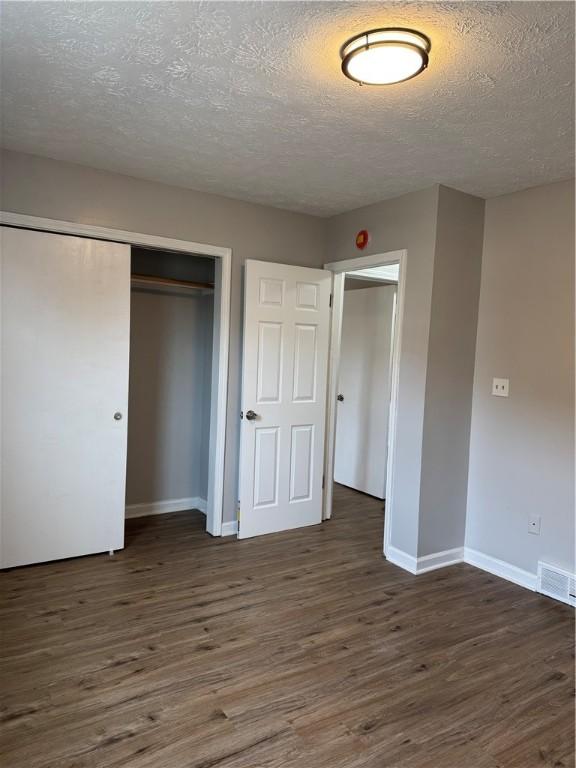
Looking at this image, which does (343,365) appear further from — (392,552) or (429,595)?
(429,595)

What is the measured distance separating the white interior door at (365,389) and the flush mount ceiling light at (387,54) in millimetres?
3128

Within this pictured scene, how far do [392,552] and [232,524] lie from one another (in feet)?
3.97

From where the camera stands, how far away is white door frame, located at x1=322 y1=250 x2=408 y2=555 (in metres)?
3.49

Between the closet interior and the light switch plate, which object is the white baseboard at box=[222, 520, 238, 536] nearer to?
the closet interior

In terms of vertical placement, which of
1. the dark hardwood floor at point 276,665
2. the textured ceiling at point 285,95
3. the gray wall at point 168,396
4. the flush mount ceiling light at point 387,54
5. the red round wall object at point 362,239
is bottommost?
the dark hardwood floor at point 276,665

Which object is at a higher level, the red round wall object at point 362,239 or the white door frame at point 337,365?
the red round wall object at point 362,239

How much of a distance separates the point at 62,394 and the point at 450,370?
98.9 inches

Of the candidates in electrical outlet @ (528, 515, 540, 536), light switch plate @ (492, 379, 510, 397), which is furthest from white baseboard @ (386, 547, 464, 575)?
light switch plate @ (492, 379, 510, 397)

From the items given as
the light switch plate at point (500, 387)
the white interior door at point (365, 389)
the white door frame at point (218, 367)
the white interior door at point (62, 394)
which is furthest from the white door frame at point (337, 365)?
the white interior door at point (62, 394)

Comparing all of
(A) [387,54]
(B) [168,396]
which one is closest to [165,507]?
(B) [168,396]

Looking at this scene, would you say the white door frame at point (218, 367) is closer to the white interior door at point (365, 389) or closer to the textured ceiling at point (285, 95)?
the textured ceiling at point (285, 95)

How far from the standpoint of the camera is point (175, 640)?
A: 8.24 ft

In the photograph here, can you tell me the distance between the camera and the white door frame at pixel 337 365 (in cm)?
349

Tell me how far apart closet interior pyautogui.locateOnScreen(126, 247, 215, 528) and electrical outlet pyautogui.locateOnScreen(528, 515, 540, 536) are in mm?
2465
